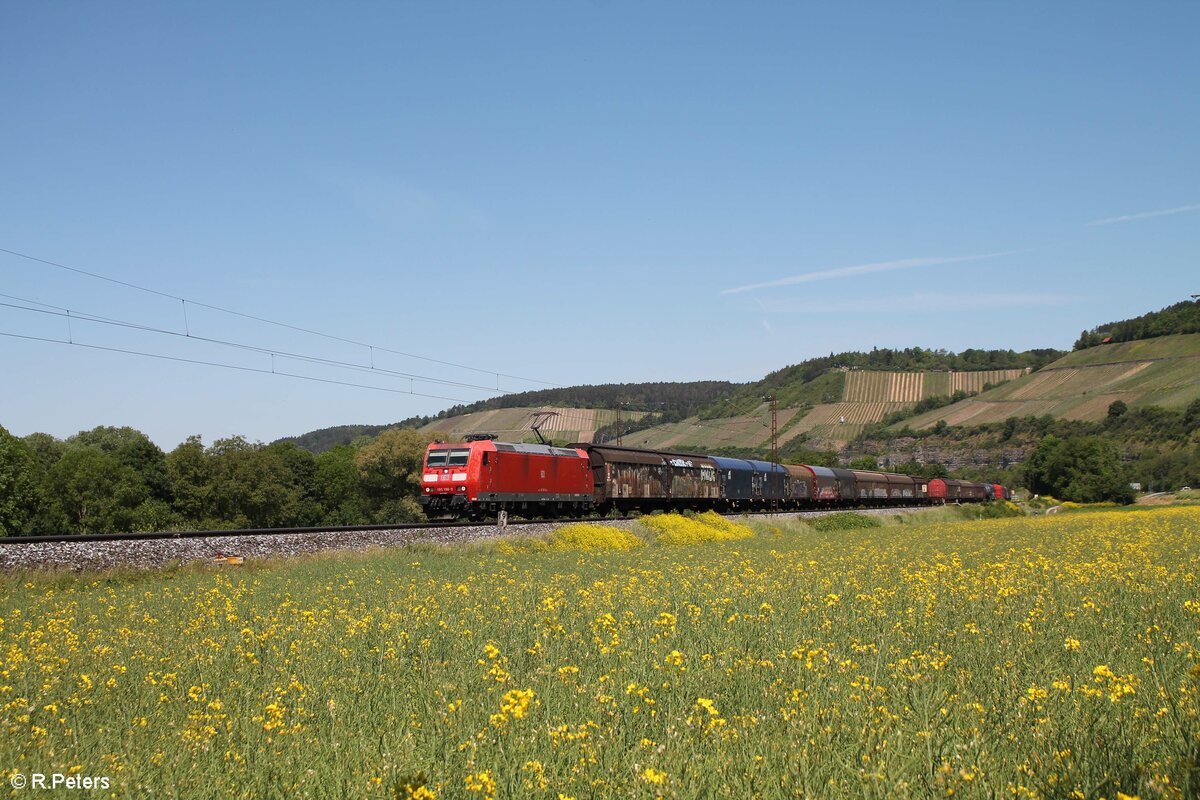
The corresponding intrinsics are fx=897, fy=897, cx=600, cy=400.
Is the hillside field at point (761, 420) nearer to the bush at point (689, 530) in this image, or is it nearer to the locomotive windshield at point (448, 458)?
the locomotive windshield at point (448, 458)

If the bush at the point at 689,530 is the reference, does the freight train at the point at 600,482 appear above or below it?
above

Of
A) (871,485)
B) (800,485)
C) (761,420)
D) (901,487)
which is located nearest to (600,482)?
(800,485)

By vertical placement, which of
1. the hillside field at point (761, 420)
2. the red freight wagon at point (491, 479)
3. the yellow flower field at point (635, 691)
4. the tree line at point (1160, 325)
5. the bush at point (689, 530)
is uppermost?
the tree line at point (1160, 325)

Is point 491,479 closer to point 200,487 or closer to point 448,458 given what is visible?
point 448,458

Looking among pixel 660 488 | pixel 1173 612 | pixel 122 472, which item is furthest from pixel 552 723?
pixel 122 472

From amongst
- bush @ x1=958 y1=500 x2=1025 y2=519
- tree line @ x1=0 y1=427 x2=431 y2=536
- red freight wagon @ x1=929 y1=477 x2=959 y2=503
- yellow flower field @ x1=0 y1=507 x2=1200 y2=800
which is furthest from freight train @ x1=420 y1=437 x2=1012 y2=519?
tree line @ x1=0 y1=427 x2=431 y2=536

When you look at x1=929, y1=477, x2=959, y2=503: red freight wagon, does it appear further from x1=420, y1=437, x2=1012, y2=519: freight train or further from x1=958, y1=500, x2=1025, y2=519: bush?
x1=420, y1=437, x2=1012, y2=519: freight train

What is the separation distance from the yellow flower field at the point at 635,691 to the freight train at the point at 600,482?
21439 mm

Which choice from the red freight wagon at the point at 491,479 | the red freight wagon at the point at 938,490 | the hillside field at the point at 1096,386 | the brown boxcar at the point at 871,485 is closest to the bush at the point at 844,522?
the red freight wagon at the point at 491,479

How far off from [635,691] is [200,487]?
3173 inches

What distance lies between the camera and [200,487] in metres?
78.7

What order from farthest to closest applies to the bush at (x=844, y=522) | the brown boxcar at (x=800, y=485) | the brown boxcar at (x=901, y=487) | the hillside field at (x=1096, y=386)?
the hillside field at (x=1096, y=386)
the brown boxcar at (x=901, y=487)
the brown boxcar at (x=800, y=485)
the bush at (x=844, y=522)

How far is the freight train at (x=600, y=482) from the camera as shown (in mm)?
34719

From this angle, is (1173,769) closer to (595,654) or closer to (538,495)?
(595,654)
